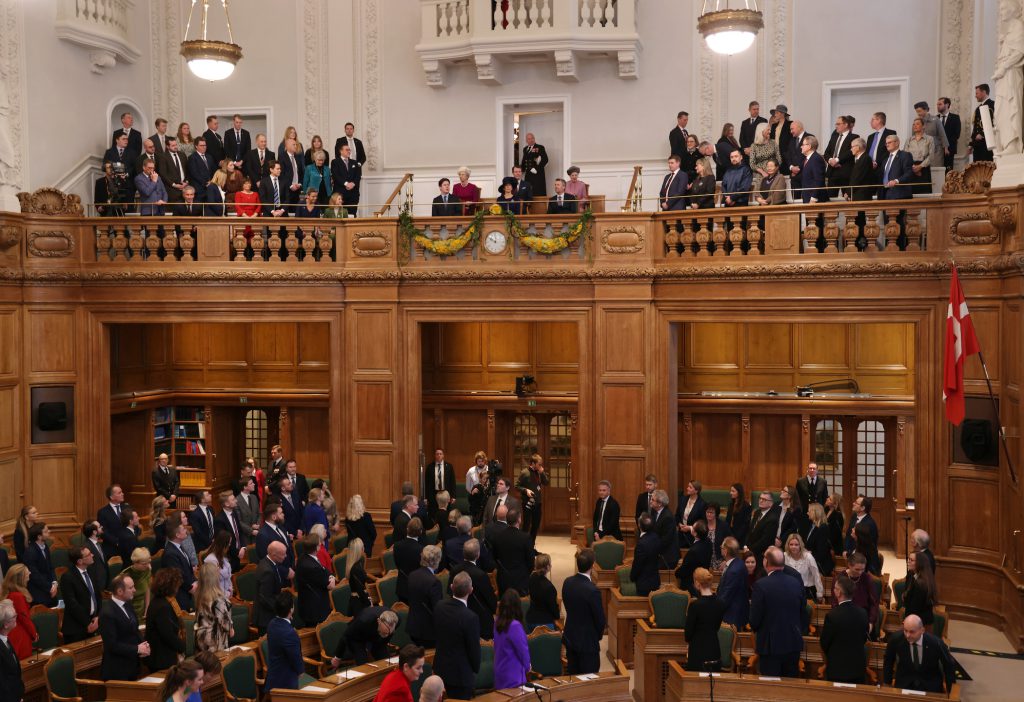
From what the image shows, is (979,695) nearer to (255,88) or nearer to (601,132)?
(601,132)

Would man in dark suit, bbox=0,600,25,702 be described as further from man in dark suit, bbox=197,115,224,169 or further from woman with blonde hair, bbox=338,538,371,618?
man in dark suit, bbox=197,115,224,169

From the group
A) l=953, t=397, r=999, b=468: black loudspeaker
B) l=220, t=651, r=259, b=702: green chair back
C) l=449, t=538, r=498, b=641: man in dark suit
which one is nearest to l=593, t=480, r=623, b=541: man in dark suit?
l=449, t=538, r=498, b=641: man in dark suit

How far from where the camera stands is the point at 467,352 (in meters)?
17.7

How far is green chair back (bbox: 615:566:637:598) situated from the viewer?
10898 mm

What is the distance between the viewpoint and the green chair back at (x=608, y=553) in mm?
12281

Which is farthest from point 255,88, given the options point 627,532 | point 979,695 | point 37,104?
point 979,695

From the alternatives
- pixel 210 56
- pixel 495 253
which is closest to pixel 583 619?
pixel 495 253

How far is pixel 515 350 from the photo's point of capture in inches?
693

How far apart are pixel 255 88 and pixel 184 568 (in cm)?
1046

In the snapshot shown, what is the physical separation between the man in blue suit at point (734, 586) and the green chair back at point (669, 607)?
400 mm

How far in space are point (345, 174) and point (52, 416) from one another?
5.28 meters

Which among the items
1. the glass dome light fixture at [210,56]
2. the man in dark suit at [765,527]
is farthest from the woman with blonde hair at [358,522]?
the glass dome light fixture at [210,56]

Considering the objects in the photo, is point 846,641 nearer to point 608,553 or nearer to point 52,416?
point 608,553

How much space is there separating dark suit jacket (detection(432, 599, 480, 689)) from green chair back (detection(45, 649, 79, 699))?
293cm
